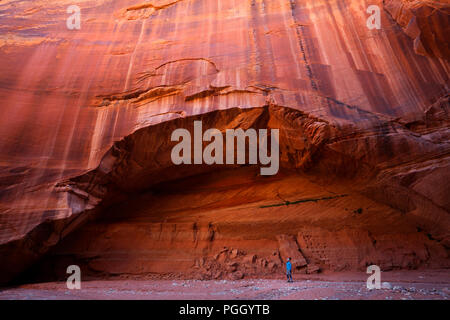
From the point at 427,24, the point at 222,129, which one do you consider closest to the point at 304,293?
the point at 222,129

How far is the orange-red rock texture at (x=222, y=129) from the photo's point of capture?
25.9 feet

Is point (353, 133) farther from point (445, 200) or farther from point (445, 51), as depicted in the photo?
point (445, 51)

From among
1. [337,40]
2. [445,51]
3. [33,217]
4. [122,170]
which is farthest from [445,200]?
[33,217]

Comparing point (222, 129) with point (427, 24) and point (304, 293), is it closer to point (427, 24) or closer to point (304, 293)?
point (304, 293)

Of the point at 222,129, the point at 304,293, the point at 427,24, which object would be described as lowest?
the point at 304,293

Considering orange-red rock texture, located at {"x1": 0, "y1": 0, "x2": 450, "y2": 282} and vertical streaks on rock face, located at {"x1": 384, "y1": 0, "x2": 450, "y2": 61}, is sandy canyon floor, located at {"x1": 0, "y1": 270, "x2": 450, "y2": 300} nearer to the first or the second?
Result: orange-red rock texture, located at {"x1": 0, "y1": 0, "x2": 450, "y2": 282}

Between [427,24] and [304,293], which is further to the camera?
[427,24]

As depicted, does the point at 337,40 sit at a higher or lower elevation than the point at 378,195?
higher

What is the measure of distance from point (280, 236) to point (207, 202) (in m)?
2.90

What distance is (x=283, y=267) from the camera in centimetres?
908

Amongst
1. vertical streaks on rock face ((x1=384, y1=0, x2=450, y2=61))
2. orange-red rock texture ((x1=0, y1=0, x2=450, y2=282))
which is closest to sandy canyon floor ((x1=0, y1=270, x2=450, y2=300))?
orange-red rock texture ((x1=0, y1=0, x2=450, y2=282))

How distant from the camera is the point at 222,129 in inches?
343

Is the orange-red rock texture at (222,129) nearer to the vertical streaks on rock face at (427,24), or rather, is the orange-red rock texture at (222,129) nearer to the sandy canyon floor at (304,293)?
the vertical streaks on rock face at (427,24)

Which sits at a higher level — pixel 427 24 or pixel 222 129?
pixel 427 24
